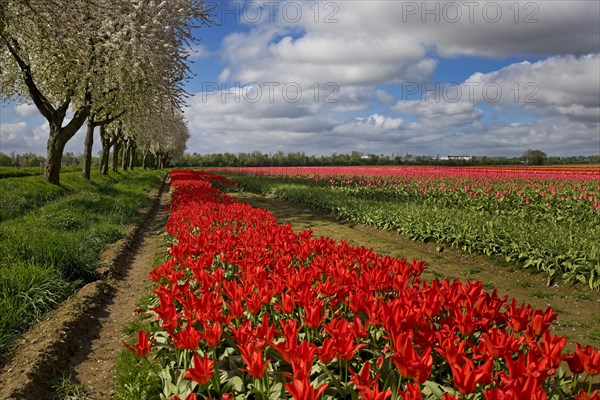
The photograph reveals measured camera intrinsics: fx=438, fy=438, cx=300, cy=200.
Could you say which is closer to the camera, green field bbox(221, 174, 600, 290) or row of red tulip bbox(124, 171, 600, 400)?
row of red tulip bbox(124, 171, 600, 400)

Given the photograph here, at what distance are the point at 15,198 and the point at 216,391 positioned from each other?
14.9 meters

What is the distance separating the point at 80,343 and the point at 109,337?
341 mm

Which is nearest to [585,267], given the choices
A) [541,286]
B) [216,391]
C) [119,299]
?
[541,286]

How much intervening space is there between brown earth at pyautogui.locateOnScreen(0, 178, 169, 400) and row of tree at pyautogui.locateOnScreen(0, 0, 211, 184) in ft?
33.9

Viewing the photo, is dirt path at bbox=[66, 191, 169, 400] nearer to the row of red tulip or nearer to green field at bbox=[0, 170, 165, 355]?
green field at bbox=[0, 170, 165, 355]

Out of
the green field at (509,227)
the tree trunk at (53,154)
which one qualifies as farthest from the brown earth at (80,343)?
the tree trunk at (53,154)

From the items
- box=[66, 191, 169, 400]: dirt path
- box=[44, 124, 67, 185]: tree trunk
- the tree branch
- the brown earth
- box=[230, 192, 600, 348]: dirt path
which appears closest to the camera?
the brown earth

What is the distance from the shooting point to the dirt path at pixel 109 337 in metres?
4.25

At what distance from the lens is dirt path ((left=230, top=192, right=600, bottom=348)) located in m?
5.86

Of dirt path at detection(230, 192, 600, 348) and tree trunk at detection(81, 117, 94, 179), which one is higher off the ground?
tree trunk at detection(81, 117, 94, 179)

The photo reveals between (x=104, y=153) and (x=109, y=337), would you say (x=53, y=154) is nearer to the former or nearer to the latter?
(x=104, y=153)

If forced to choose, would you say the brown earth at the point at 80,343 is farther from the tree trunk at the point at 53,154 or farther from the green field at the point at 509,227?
the tree trunk at the point at 53,154

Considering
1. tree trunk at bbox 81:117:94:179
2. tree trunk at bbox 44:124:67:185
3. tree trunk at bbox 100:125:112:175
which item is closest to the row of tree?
tree trunk at bbox 44:124:67:185

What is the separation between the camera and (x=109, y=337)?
5391mm
